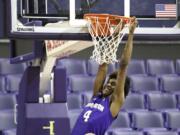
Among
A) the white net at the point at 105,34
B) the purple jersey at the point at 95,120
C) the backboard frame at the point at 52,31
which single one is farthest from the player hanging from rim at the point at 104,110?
the backboard frame at the point at 52,31

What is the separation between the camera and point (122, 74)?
2.65 m

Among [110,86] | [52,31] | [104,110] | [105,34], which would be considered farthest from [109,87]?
[52,31]

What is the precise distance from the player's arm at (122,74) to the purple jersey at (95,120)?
1.8 inches

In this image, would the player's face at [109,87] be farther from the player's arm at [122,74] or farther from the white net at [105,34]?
the white net at [105,34]

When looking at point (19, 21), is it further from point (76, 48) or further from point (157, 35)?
point (157, 35)

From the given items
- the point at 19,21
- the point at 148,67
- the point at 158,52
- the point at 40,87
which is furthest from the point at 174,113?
the point at 19,21

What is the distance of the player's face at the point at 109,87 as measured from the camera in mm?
2828

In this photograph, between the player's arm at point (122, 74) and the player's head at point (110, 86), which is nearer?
the player's arm at point (122, 74)

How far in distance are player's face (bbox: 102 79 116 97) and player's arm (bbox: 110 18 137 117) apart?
0.06 meters

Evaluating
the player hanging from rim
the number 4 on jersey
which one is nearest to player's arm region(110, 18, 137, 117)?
the player hanging from rim

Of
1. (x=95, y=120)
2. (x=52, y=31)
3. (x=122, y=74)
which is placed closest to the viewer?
(x=52, y=31)

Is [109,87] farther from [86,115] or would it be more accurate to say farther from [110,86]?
[86,115]

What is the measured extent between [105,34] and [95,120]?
0.61m

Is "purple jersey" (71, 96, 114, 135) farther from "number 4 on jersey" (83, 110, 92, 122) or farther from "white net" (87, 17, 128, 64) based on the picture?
"white net" (87, 17, 128, 64)
